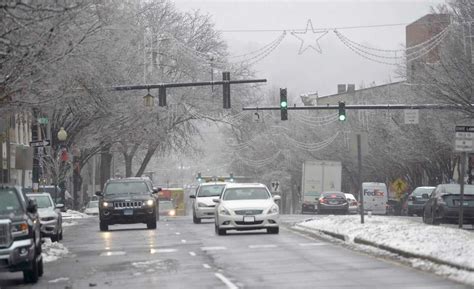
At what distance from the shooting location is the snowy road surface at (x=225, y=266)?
682 inches

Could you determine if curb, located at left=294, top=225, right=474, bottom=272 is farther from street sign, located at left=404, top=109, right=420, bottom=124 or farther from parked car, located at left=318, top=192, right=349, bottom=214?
parked car, located at left=318, top=192, right=349, bottom=214

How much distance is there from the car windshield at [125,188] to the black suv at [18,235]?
17465mm

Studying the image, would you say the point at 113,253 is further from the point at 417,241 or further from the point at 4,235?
the point at 4,235

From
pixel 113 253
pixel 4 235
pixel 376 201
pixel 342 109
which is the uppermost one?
pixel 342 109

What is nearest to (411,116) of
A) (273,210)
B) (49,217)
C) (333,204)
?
(333,204)

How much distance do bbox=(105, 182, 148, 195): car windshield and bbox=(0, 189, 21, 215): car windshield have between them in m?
17.9

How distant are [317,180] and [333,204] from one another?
34.4 feet

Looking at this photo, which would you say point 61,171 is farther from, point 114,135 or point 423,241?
point 423,241

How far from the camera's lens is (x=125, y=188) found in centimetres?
3734

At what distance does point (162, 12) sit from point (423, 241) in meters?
50.4

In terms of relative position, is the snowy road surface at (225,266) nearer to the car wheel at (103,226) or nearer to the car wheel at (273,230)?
the car wheel at (273,230)

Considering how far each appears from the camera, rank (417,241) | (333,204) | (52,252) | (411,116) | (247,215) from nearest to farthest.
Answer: (417,241), (52,252), (247,215), (411,116), (333,204)

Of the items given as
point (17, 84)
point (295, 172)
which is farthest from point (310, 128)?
point (17, 84)

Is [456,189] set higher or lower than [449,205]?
higher
